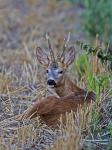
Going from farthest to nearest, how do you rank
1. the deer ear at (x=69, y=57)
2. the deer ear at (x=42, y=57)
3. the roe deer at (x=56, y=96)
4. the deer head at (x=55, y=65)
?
the deer ear at (x=69, y=57) < the deer ear at (x=42, y=57) < the deer head at (x=55, y=65) < the roe deer at (x=56, y=96)

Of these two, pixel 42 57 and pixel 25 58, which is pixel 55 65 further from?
pixel 25 58

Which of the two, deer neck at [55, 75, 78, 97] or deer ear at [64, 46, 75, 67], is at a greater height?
deer ear at [64, 46, 75, 67]

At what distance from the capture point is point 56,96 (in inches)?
326

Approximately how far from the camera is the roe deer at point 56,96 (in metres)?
7.44

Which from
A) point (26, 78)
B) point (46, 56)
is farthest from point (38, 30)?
point (46, 56)

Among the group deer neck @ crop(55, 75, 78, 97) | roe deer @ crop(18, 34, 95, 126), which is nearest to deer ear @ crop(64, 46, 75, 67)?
roe deer @ crop(18, 34, 95, 126)

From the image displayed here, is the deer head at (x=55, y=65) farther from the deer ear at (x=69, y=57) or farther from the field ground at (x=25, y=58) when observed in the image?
the field ground at (x=25, y=58)

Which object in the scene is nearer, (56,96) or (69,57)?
(56,96)

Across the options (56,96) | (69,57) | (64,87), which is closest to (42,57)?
(69,57)

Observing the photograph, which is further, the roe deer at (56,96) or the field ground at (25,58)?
the roe deer at (56,96)

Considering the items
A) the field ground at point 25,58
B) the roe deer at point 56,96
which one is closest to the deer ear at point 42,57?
the roe deer at point 56,96

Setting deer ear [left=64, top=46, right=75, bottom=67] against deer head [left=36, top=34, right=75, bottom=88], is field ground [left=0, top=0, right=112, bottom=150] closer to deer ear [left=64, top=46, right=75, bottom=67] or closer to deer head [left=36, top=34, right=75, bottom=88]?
deer head [left=36, top=34, right=75, bottom=88]

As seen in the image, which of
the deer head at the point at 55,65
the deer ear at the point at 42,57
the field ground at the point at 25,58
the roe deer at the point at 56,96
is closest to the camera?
the field ground at the point at 25,58

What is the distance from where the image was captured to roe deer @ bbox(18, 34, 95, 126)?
293 inches
